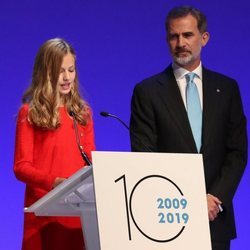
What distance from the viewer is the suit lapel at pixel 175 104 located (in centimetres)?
305

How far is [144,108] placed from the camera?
309 cm

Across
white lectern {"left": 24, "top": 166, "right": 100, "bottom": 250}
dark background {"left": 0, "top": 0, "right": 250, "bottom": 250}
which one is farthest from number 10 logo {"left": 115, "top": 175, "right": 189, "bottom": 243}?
dark background {"left": 0, "top": 0, "right": 250, "bottom": 250}

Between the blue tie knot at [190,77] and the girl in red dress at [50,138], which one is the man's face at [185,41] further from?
the girl in red dress at [50,138]

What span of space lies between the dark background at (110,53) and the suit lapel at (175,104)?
4.17 ft

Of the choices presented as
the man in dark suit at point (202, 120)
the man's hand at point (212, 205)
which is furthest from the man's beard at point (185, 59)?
the man's hand at point (212, 205)

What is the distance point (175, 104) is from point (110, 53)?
1.51 metres

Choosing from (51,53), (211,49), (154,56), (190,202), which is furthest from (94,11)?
(190,202)

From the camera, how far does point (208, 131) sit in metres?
3.07

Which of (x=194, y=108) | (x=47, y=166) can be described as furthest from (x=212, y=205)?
(x=47, y=166)

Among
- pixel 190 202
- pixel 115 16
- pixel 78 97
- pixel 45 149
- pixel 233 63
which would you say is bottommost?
pixel 190 202

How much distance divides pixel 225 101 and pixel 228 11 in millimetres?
1615

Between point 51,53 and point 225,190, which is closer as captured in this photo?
point 225,190

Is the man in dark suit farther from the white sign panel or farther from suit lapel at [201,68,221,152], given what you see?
the white sign panel

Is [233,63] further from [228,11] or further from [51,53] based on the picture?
[51,53]
